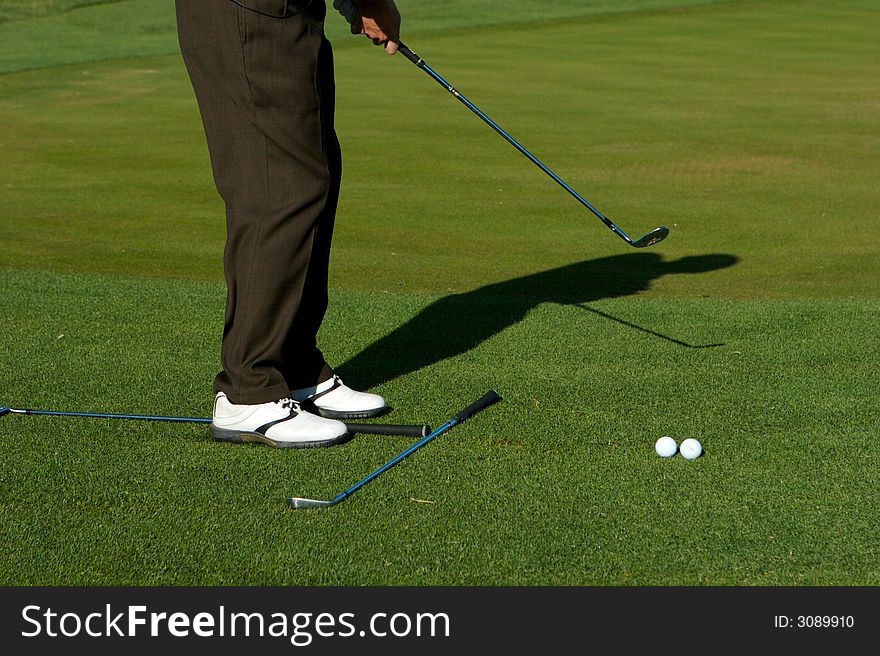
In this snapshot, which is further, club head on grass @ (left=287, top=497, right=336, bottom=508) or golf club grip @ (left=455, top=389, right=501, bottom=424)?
golf club grip @ (left=455, top=389, right=501, bottom=424)

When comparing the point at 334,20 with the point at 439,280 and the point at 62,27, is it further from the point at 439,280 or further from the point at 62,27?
the point at 439,280

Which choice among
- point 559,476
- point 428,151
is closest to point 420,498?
point 559,476

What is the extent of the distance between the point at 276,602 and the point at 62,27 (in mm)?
28008

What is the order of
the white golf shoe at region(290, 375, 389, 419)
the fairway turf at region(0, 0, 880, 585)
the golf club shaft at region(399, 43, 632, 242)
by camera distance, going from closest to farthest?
the fairway turf at region(0, 0, 880, 585), the white golf shoe at region(290, 375, 389, 419), the golf club shaft at region(399, 43, 632, 242)

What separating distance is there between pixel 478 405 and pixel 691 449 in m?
0.82

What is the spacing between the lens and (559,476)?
3.72 metres

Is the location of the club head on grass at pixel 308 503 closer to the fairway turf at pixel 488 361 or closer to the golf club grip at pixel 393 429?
the fairway turf at pixel 488 361

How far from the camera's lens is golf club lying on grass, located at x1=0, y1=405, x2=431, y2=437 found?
13.6 feet

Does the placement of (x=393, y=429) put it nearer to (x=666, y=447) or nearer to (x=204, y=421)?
(x=204, y=421)

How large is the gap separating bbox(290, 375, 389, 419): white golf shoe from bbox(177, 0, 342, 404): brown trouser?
0.26 m

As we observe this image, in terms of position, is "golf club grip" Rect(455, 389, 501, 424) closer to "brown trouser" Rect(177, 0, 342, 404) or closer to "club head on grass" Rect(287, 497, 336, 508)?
"brown trouser" Rect(177, 0, 342, 404)

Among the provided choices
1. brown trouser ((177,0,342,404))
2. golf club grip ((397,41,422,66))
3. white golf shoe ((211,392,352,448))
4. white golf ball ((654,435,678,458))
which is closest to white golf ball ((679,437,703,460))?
white golf ball ((654,435,678,458))

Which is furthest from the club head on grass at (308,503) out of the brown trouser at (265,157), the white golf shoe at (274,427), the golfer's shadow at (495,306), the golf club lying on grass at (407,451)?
the golfer's shadow at (495,306)

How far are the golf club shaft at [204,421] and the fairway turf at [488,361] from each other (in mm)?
44
